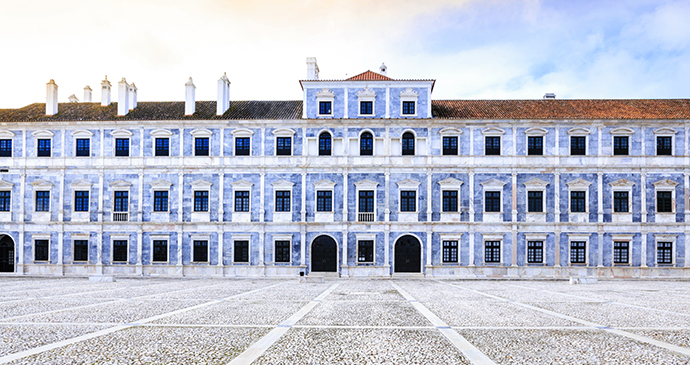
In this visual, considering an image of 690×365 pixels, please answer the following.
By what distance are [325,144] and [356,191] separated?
412 cm

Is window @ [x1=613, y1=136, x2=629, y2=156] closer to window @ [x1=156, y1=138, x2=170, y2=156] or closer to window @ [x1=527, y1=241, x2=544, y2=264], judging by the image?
window @ [x1=527, y1=241, x2=544, y2=264]

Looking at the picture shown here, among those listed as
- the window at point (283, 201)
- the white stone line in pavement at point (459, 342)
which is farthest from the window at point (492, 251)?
the white stone line in pavement at point (459, 342)

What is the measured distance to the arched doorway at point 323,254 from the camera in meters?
35.8

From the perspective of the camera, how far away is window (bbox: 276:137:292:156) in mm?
36406

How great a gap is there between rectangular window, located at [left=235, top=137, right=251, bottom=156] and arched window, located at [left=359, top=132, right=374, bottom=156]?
26.7 ft

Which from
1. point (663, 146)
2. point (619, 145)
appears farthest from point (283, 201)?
point (663, 146)

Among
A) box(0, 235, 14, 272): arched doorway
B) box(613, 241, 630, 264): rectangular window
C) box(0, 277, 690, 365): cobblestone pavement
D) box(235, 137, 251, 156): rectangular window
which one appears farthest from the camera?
box(0, 235, 14, 272): arched doorway

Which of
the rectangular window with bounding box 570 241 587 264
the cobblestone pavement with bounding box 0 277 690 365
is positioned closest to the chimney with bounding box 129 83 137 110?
the cobblestone pavement with bounding box 0 277 690 365

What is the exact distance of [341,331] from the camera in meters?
11.7

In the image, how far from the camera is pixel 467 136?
35.8 metres

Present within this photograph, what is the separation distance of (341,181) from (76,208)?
64.2 ft

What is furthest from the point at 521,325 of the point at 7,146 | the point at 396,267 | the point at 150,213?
the point at 7,146

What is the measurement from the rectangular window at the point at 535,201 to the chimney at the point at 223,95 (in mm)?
23354

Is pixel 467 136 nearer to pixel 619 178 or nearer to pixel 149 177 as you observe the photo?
pixel 619 178
